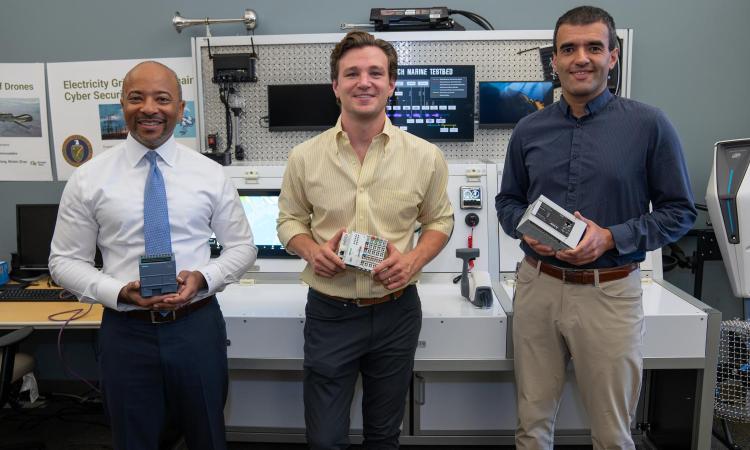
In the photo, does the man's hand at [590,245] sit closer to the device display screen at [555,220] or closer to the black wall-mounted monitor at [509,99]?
the device display screen at [555,220]

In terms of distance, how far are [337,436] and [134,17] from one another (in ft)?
7.69

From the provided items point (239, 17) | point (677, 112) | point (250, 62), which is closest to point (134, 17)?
point (239, 17)

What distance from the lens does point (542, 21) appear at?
2684 mm

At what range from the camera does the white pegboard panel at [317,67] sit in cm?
256

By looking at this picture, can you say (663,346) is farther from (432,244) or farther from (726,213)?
(432,244)

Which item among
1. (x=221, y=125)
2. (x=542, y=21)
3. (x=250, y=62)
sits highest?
(x=542, y=21)

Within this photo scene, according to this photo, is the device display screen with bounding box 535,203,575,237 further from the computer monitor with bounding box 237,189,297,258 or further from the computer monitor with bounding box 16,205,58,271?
the computer monitor with bounding box 16,205,58,271

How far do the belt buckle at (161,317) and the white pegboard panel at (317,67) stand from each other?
135cm

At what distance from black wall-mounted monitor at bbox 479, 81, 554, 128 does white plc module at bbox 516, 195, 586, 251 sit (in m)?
1.16

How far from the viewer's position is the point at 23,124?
2924mm

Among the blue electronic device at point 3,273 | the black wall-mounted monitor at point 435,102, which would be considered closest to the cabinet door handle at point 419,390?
the black wall-mounted monitor at point 435,102

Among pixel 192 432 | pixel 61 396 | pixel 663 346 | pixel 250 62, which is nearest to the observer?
pixel 192 432

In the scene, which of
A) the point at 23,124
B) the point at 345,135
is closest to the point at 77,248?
the point at 345,135

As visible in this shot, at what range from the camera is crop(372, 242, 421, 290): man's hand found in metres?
1.48
